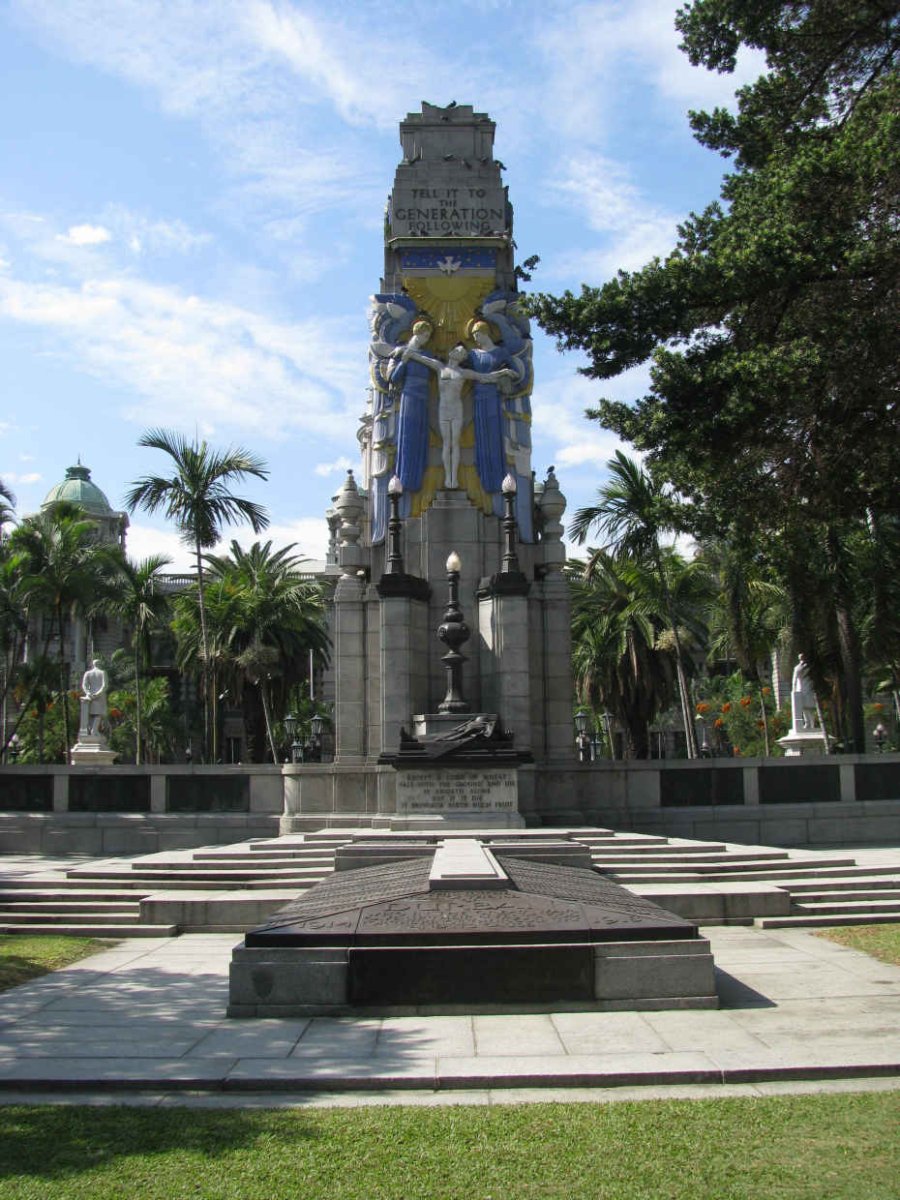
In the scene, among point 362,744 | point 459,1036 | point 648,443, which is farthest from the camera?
point 362,744

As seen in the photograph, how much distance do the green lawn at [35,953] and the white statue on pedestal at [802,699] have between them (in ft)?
66.8

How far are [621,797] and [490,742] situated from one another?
5568 millimetres

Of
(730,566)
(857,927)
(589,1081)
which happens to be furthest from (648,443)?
(730,566)

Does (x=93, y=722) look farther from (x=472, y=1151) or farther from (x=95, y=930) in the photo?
(x=472, y=1151)

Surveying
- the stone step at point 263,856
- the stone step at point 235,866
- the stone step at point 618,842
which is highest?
the stone step at point 618,842

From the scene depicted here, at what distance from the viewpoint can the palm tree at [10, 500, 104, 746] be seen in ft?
113

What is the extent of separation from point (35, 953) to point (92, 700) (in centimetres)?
1831

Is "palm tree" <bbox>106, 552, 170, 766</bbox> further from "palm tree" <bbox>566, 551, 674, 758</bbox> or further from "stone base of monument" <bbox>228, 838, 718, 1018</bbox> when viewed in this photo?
"stone base of monument" <bbox>228, 838, 718, 1018</bbox>

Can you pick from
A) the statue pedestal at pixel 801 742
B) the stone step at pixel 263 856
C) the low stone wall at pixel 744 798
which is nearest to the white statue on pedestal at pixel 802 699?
the statue pedestal at pixel 801 742

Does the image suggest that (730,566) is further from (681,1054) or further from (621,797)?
(681,1054)

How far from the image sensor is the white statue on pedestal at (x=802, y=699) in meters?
29.8

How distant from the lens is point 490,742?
21.0 meters

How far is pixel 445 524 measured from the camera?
→ 25.3 m

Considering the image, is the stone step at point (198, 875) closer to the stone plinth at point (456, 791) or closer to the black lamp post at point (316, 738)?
the stone plinth at point (456, 791)
